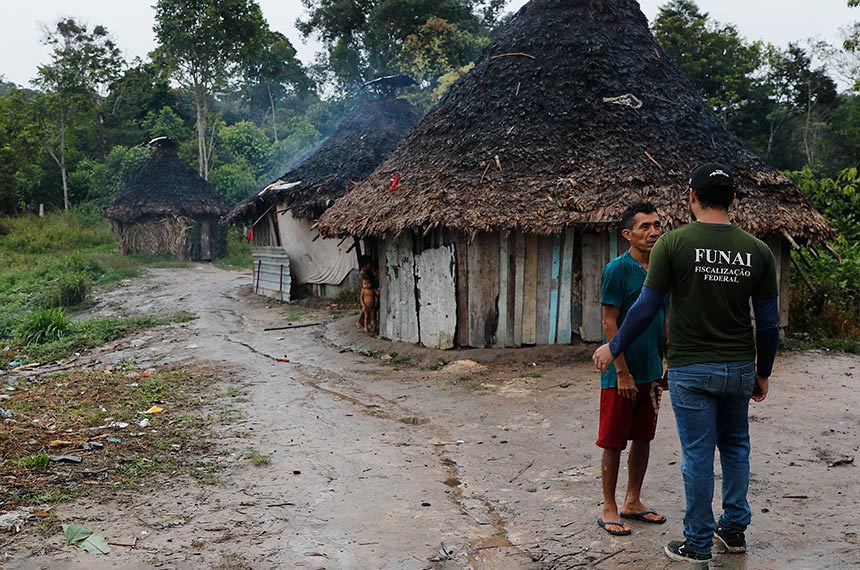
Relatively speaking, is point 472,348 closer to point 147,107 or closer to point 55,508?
point 55,508

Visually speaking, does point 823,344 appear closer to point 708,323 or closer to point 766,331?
point 766,331

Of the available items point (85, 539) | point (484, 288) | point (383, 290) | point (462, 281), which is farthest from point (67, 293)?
point (85, 539)

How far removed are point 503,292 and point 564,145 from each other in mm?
2059

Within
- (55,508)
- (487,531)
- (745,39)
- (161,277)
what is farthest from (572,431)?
(745,39)

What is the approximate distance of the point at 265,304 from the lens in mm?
15453

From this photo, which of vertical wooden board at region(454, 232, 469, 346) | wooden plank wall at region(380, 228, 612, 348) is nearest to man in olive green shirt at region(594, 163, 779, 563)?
wooden plank wall at region(380, 228, 612, 348)

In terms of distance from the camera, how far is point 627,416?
3482mm

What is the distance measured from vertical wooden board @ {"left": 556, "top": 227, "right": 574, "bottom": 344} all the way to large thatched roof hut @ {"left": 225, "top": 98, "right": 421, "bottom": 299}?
267 inches

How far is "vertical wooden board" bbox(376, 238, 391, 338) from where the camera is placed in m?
10.3

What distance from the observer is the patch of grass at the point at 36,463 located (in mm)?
4474

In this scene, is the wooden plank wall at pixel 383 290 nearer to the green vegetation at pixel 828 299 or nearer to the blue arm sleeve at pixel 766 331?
the green vegetation at pixel 828 299

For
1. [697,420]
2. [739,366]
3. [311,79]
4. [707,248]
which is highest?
[311,79]

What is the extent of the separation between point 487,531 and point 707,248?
194 cm

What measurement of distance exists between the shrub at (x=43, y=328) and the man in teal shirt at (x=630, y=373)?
1037cm
